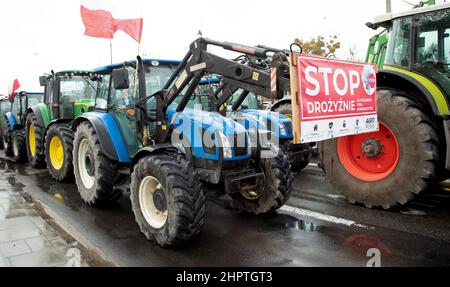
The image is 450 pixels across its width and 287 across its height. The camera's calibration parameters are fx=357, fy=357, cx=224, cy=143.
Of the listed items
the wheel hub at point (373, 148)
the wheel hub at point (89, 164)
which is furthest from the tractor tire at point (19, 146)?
the wheel hub at point (373, 148)

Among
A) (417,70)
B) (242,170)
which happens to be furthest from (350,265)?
(417,70)

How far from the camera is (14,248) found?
3.86 meters

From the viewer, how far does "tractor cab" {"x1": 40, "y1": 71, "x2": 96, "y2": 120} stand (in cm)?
794

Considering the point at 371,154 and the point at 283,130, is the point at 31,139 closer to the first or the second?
the point at 283,130

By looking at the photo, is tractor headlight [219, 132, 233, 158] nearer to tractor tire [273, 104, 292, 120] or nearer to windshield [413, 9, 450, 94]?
windshield [413, 9, 450, 94]

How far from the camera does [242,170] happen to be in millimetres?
4430

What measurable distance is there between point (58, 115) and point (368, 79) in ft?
22.0

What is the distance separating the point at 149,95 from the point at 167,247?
2057 millimetres

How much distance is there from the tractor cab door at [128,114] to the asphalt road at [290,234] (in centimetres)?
103

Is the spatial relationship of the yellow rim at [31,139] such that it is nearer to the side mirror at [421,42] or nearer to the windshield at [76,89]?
the windshield at [76,89]

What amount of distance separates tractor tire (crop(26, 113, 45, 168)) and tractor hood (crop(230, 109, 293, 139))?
4.92 meters

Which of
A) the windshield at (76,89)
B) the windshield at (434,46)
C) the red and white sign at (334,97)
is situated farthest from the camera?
the windshield at (76,89)

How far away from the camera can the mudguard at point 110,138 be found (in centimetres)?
503

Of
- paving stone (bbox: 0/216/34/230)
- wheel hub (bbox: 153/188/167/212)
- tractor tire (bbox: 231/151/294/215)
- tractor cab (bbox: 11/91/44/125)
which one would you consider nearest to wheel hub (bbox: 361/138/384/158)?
tractor tire (bbox: 231/151/294/215)
